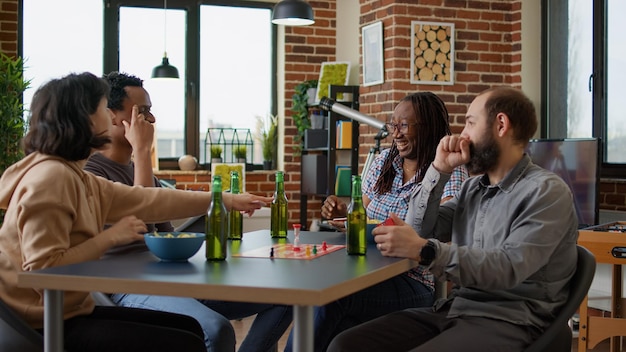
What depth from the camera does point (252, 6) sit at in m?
7.37

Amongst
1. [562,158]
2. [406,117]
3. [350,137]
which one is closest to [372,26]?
[350,137]

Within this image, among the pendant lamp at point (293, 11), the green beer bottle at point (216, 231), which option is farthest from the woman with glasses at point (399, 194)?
the pendant lamp at point (293, 11)

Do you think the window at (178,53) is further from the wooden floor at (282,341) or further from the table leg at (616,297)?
the table leg at (616,297)

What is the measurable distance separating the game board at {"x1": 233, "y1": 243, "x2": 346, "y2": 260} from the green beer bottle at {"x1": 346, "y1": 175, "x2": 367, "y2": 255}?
75 millimetres

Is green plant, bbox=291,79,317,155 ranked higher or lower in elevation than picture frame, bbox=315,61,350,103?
lower

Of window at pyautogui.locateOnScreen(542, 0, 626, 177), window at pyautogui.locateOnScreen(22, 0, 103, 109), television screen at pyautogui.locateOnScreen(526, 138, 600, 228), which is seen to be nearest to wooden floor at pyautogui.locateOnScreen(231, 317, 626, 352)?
television screen at pyautogui.locateOnScreen(526, 138, 600, 228)

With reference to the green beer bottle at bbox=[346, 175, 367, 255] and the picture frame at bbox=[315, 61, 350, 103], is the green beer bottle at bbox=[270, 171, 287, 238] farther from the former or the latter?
the picture frame at bbox=[315, 61, 350, 103]

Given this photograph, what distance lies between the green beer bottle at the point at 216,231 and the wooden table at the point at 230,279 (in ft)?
0.09

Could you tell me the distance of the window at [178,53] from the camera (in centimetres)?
691

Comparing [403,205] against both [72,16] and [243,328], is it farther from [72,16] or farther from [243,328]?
[72,16]

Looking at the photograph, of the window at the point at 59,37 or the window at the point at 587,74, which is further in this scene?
the window at the point at 59,37

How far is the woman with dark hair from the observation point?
1979 millimetres

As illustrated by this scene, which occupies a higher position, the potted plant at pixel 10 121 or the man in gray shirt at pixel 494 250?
the potted plant at pixel 10 121

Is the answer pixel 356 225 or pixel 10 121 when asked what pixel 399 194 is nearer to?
pixel 356 225
